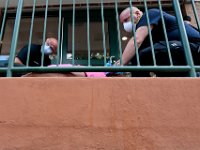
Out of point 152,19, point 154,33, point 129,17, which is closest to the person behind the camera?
point 152,19

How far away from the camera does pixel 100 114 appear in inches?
102

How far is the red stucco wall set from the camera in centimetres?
249

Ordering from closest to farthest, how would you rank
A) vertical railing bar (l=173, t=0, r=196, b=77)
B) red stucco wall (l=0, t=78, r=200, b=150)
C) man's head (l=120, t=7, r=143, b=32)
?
red stucco wall (l=0, t=78, r=200, b=150) < vertical railing bar (l=173, t=0, r=196, b=77) < man's head (l=120, t=7, r=143, b=32)

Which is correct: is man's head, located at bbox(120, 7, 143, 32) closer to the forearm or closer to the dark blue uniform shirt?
the dark blue uniform shirt

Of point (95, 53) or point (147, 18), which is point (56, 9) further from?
point (147, 18)

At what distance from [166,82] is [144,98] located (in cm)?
22

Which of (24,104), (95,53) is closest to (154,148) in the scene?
(24,104)

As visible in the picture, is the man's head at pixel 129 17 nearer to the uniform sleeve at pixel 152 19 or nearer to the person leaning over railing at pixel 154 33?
the person leaning over railing at pixel 154 33

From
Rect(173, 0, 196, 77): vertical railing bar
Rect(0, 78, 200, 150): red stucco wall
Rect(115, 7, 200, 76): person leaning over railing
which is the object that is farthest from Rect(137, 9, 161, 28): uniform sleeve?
Rect(0, 78, 200, 150): red stucco wall

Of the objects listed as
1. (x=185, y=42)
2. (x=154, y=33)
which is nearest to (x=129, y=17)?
(x=154, y=33)

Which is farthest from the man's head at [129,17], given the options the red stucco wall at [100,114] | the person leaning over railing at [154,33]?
the red stucco wall at [100,114]

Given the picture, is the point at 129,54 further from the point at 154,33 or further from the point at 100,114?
the point at 100,114

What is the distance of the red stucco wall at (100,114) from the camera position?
8.17 ft

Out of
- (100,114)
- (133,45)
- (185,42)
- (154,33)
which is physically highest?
(154,33)
